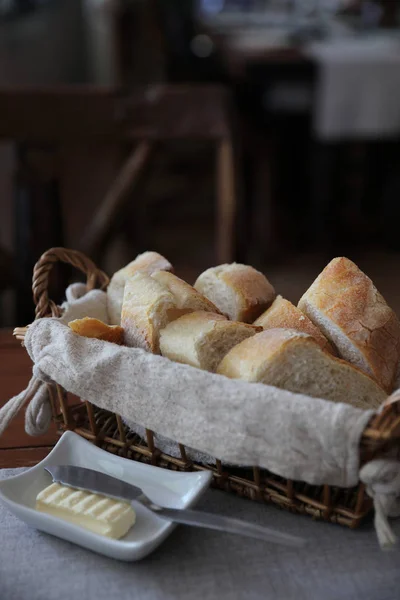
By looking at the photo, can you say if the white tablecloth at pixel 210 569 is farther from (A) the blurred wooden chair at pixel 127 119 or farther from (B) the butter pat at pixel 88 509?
(A) the blurred wooden chair at pixel 127 119

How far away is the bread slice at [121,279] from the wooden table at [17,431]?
154 mm

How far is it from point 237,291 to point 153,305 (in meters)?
0.12

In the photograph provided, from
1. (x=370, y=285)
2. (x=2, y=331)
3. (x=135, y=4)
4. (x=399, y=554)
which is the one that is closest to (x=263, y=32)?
(x=135, y=4)

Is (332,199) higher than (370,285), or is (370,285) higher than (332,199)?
(370,285)

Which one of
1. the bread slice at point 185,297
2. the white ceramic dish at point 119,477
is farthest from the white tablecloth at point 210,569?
the bread slice at point 185,297

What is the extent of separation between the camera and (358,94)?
9.77 feet

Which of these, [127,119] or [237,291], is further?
[127,119]

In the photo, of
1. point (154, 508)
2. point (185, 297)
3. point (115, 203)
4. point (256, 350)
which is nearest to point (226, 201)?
point (115, 203)

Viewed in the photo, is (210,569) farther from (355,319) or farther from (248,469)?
(355,319)

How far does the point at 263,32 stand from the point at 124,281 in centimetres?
350

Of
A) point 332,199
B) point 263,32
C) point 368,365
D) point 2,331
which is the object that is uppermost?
point 263,32

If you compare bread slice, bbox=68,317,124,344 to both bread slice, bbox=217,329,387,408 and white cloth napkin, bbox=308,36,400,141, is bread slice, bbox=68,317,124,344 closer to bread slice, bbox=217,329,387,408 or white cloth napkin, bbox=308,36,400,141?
bread slice, bbox=217,329,387,408

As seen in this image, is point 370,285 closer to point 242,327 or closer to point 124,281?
point 242,327

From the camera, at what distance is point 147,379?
0.65 metres
